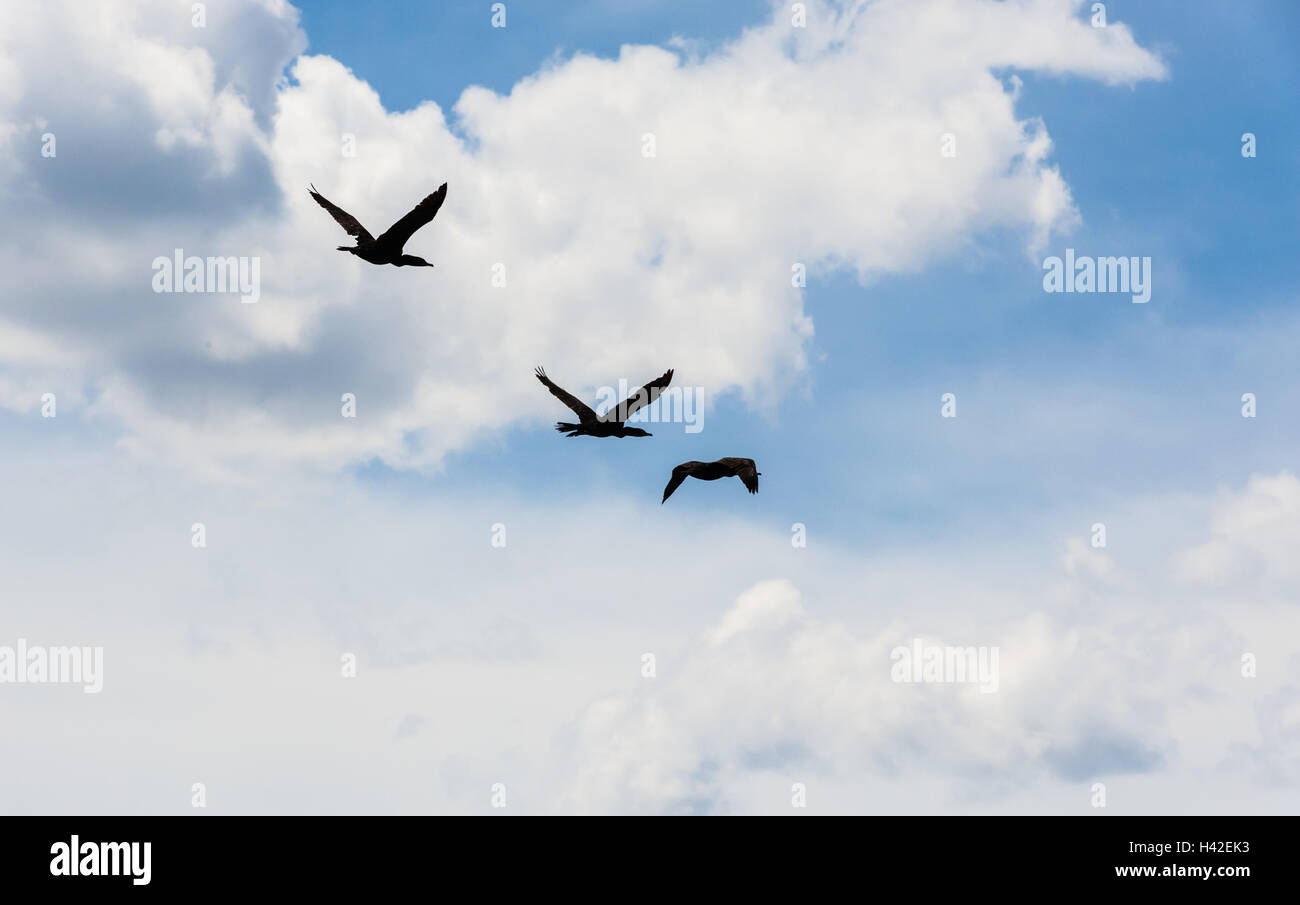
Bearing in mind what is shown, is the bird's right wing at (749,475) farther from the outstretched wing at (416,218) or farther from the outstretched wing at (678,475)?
the outstretched wing at (416,218)

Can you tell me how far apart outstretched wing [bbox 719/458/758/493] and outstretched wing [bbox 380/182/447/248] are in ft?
39.5

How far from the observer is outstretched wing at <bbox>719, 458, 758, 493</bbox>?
112 ft

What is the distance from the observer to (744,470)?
113 ft

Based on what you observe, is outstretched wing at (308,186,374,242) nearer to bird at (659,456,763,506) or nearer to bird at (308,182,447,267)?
bird at (308,182,447,267)

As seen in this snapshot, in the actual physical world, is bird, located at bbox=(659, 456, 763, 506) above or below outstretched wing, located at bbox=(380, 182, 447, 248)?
below

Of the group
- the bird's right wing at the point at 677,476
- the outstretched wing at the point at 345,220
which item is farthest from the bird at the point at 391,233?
the bird's right wing at the point at 677,476

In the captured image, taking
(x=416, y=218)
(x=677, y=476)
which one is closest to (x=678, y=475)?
(x=677, y=476)

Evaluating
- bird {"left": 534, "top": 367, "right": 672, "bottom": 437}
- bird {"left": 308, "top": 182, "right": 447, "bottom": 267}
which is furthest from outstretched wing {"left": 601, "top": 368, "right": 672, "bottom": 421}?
bird {"left": 308, "top": 182, "right": 447, "bottom": 267}

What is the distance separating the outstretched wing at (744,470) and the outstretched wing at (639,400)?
4.21 m
